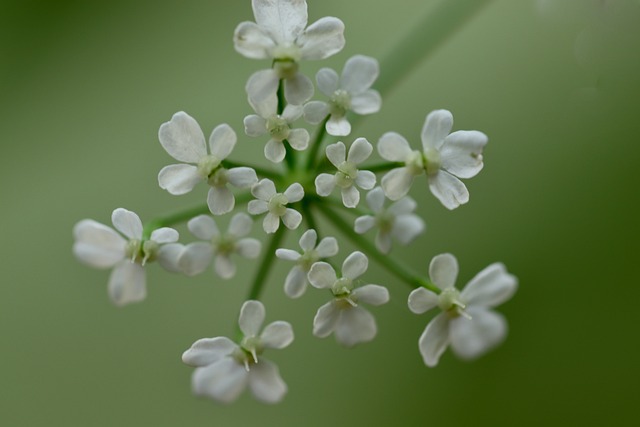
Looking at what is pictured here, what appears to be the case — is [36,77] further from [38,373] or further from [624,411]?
[624,411]

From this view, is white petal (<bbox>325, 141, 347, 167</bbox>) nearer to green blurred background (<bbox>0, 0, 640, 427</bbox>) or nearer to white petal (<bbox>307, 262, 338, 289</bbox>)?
white petal (<bbox>307, 262, 338, 289</bbox>)

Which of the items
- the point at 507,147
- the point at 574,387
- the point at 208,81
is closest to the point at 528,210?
the point at 507,147

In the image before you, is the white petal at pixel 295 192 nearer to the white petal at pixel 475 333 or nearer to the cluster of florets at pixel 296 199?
the cluster of florets at pixel 296 199

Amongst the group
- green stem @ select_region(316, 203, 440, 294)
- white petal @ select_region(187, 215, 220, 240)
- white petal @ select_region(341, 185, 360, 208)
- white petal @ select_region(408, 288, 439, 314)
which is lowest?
white petal @ select_region(187, 215, 220, 240)

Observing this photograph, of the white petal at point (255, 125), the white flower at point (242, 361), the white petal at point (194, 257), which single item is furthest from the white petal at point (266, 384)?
the white petal at point (255, 125)

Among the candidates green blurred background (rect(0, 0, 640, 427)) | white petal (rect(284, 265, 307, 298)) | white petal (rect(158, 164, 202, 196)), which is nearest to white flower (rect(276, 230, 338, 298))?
white petal (rect(284, 265, 307, 298))

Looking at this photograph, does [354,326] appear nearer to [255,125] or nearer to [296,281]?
[296,281]
